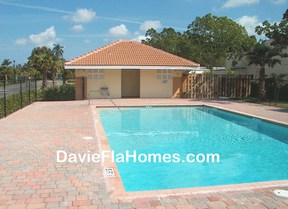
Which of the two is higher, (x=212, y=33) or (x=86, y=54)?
(x=212, y=33)

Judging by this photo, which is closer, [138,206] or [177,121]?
[138,206]

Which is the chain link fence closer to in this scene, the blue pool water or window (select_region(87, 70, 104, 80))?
window (select_region(87, 70, 104, 80))

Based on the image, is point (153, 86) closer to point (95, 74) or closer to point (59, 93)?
point (95, 74)

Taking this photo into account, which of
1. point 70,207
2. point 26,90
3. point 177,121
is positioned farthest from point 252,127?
point 26,90

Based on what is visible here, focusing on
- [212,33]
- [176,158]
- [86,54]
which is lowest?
[176,158]

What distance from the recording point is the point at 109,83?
23.0 meters

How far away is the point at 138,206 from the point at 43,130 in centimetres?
691

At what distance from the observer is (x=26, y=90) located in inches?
747

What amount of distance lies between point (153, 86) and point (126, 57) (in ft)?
10.4

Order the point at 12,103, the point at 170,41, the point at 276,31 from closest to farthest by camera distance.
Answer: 1. the point at 12,103
2. the point at 276,31
3. the point at 170,41

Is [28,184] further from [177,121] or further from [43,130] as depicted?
[177,121]

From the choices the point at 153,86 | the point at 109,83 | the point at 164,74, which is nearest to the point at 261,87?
the point at 164,74

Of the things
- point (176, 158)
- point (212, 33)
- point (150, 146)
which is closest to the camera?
point (176, 158)

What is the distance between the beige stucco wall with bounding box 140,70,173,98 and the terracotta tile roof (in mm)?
1070
